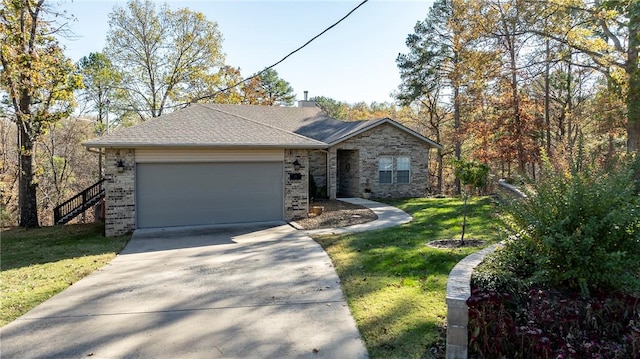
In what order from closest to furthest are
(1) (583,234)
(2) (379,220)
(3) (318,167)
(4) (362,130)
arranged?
(1) (583,234) → (2) (379,220) → (4) (362,130) → (3) (318,167)

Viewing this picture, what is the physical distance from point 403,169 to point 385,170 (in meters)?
0.92

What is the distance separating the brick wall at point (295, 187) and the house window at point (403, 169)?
6.59 meters

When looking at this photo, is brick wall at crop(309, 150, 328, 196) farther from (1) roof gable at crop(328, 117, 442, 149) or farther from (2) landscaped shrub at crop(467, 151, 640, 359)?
(2) landscaped shrub at crop(467, 151, 640, 359)

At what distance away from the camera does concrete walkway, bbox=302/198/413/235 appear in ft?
32.3

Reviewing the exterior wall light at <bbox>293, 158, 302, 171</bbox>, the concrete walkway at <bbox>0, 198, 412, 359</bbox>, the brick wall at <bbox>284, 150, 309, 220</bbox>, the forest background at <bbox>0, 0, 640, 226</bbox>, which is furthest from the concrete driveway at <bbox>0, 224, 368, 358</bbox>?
the forest background at <bbox>0, 0, 640, 226</bbox>

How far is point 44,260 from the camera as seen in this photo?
24.8ft

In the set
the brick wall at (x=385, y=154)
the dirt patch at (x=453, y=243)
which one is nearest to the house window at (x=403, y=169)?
the brick wall at (x=385, y=154)

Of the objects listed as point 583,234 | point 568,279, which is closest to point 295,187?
point 568,279

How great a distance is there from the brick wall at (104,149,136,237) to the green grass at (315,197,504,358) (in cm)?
515

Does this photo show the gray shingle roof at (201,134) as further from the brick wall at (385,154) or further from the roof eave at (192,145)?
the brick wall at (385,154)

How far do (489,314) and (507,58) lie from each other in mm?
19814

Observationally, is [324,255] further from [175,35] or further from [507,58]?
[175,35]

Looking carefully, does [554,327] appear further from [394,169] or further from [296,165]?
[394,169]

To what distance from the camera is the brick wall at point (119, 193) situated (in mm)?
9883
